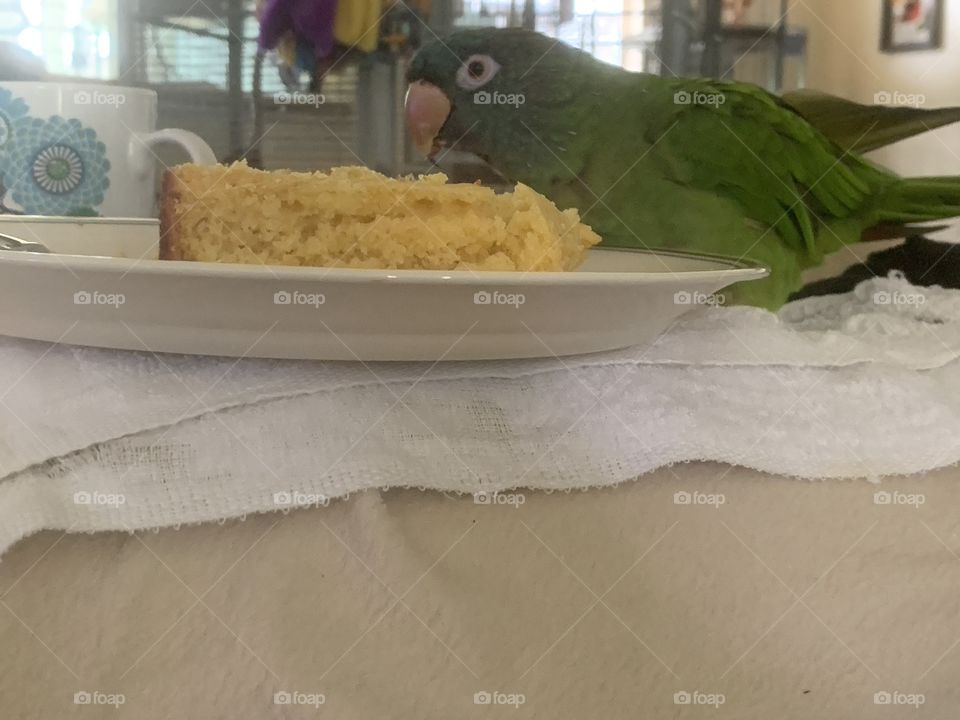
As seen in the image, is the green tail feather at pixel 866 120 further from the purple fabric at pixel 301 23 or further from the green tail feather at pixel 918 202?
the purple fabric at pixel 301 23

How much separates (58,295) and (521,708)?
234 millimetres

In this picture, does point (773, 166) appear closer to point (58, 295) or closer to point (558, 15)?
point (558, 15)

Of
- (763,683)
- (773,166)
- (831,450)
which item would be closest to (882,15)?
(773,166)

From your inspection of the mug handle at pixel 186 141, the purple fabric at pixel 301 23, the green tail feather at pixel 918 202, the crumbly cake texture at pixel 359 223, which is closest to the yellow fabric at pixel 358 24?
the purple fabric at pixel 301 23

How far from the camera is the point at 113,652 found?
25cm

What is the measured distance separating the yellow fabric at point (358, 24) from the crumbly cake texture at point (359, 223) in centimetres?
32

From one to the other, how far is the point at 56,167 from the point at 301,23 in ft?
0.76

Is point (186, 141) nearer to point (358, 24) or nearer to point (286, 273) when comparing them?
point (358, 24)

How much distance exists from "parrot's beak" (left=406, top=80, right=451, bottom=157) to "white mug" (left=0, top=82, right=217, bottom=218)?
0.20m

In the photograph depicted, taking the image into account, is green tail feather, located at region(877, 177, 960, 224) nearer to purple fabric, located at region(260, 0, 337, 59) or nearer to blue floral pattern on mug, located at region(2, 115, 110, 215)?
purple fabric, located at region(260, 0, 337, 59)

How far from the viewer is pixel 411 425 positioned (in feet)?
1.00

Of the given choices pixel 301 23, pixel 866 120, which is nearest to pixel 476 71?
pixel 301 23

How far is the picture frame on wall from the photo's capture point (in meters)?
0.58

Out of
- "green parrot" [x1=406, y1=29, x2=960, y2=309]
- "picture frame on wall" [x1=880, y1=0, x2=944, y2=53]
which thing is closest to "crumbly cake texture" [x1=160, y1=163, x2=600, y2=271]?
"green parrot" [x1=406, y1=29, x2=960, y2=309]
